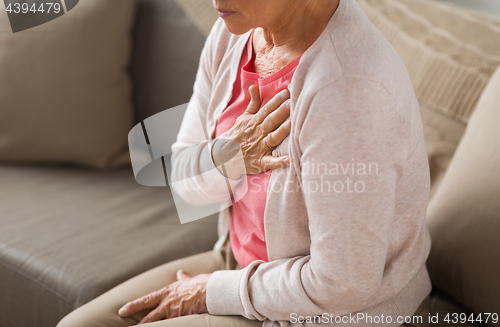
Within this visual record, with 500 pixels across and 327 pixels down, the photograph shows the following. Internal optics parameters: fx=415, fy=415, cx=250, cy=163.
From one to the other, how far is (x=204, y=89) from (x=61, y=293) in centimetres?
60

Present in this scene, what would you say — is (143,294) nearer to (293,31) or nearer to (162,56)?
(293,31)

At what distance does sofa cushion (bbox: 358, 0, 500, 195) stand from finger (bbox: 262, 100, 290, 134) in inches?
18.6

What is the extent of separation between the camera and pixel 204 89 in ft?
3.43

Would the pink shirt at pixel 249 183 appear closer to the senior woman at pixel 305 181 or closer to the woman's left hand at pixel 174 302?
the senior woman at pixel 305 181

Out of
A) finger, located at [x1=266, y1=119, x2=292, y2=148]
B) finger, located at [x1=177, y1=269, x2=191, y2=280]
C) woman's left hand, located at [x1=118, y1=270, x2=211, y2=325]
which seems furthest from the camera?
finger, located at [x1=177, y1=269, x2=191, y2=280]

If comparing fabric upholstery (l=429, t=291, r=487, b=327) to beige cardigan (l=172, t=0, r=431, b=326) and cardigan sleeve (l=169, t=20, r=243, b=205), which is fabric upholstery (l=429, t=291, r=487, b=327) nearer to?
beige cardigan (l=172, t=0, r=431, b=326)

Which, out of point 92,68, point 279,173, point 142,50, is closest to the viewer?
point 279,173

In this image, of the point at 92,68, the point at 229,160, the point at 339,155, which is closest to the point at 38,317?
the point at 229,160

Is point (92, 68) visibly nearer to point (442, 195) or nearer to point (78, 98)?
point (78, 98)

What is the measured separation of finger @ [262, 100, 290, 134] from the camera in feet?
2.36

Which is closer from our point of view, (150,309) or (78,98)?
(150,309)

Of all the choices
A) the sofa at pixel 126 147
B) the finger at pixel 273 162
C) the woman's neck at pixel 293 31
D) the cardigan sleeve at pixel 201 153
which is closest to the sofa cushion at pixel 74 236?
the sofa at pixel 126 147

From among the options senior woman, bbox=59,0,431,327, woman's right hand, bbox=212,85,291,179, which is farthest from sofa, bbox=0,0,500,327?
woman's right hand, bbox=212,85,291,179

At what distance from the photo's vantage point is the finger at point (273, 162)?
0.72 metres
